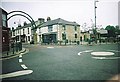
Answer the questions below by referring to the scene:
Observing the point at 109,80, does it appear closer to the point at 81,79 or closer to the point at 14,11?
the point at 81,79

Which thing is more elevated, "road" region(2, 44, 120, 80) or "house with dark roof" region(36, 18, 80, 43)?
"house with dark roof" region(36, 18, 80, 43)

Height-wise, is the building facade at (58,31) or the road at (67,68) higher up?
the building facade at (58,31)

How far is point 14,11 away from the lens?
30719 millimetres

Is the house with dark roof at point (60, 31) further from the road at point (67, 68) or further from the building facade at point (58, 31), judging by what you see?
the road at point (67, 68)

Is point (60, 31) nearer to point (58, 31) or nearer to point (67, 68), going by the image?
point (58, 31)

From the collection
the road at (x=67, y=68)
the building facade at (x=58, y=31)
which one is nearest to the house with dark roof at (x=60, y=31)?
the building facade at (x=58, y=31)

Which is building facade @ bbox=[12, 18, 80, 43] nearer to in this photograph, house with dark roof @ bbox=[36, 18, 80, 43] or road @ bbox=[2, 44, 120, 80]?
house with dark roof @ bbox=[36, 18, 80, 43]

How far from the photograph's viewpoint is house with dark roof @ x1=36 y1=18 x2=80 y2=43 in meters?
51.0

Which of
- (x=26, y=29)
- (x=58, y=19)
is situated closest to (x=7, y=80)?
(x=58, y=19)

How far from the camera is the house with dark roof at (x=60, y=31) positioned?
167ft

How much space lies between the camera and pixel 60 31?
51156 millimetres

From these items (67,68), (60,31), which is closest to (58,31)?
(60,31)

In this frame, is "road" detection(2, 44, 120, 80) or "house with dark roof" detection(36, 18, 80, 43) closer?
"road" detection(2, 44, 120, 80)

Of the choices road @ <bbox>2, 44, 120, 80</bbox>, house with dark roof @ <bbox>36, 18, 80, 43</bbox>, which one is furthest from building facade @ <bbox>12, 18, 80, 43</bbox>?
road @ <bbox>2, 44, 120, 80</bbox>
